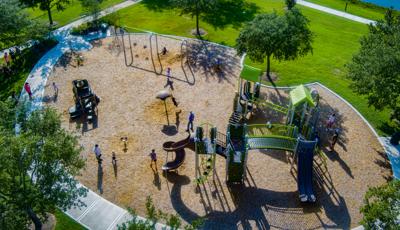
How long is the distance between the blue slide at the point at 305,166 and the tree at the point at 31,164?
13153 mm

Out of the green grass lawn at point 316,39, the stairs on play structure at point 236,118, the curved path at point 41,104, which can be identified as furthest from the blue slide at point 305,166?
the curved path at point 41,104

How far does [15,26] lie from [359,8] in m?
43.0

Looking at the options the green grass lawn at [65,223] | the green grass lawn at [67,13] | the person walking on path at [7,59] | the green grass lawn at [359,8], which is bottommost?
the green grass lawn at [65,223]

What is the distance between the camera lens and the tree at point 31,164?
52.1ft

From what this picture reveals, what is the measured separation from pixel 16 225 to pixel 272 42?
71.2 ft

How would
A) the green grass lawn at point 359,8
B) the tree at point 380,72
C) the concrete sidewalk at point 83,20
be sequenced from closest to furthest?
the tree at point 380,72
the concrete sidewalk at point 83,20
the green grass lawn at point 359,8

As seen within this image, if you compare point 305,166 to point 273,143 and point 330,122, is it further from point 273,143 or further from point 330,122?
point 330,122

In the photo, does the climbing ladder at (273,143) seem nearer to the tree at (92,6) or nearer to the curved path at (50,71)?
the curved path at (50,71)

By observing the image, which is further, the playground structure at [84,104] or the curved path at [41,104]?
the playground structure at [84,104]

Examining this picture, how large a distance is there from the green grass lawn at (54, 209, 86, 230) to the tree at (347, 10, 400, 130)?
2092 cm

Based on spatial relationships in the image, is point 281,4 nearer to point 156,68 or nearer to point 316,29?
point 316,29

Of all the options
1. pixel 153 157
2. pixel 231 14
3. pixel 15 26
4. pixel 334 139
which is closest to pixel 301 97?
pixel 334 139

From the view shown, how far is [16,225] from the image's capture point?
1599cm

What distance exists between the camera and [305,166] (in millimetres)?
23531
